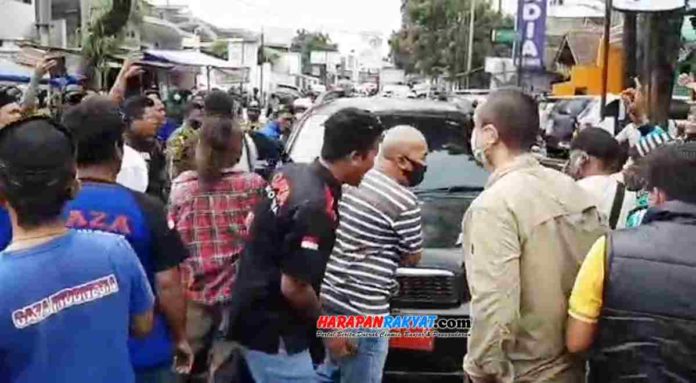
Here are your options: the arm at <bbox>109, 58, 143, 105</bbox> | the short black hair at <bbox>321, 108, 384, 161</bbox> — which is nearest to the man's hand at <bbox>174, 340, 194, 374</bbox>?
the short black hair at <bbox>321, 108, 384, 161</bbox>

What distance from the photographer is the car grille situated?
226 inches

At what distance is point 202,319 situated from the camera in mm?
5004

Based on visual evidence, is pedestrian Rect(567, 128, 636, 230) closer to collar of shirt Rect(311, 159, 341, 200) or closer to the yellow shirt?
collar of shirt Rect(311, 159, 341, 200)

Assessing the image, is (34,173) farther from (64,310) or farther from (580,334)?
(580,334)

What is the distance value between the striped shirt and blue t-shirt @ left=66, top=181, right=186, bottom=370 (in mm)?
767

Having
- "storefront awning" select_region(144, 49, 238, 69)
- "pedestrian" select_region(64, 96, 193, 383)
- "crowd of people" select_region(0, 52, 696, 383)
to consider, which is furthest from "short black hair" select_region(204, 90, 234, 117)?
"storefront awning" select_region(144, 49, 238, 69)

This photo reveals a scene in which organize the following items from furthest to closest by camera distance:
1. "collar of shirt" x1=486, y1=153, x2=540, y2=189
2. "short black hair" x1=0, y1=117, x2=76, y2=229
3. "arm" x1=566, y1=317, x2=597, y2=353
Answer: "collar of shirt" x1=486, y1=153, x2=540, y2=189 → "arm" x1=566, y1=317, x2=597, y2=353 → "short black hair" x1=0, y1=117, x2=76, y2=229

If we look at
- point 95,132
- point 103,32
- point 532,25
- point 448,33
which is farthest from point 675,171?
point 448,33

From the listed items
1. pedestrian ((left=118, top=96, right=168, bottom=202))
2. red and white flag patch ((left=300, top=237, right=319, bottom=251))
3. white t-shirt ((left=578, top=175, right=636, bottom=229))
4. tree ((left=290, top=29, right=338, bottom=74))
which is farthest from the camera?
tree ((left=290, top=29, right=338, bottom=74))

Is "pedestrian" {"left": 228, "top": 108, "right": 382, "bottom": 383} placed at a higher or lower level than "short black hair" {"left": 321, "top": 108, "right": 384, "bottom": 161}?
lower

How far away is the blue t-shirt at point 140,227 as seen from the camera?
11.6 feet

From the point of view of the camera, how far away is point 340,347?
14.0ft

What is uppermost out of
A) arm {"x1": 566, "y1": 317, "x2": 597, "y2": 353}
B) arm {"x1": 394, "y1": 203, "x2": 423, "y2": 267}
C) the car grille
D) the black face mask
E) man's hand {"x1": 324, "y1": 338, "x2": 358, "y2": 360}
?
the black face mask

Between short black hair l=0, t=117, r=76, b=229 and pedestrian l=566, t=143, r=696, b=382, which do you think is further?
pedestrian l=566, t=143, r=696, b=382
